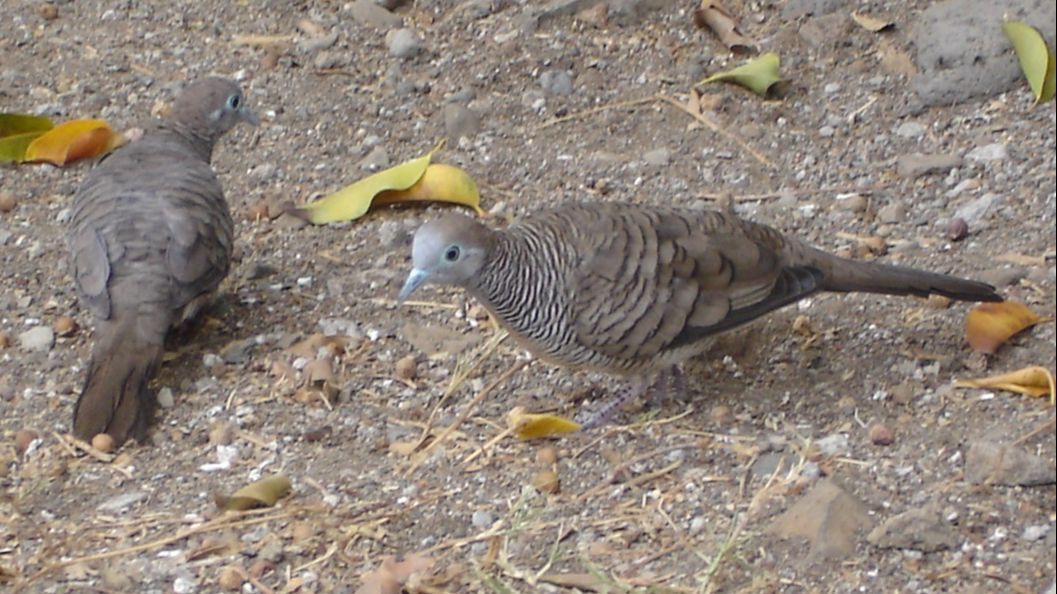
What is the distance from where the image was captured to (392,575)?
155 inches

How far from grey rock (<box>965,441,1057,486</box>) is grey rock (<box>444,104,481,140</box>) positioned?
8.95 ft

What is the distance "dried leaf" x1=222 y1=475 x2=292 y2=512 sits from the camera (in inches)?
170

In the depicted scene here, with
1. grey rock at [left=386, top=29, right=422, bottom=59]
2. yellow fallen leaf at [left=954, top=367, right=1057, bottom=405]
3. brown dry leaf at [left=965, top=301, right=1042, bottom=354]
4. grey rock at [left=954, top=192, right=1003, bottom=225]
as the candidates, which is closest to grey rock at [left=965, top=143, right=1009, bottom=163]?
grey rock at [left=954, top=192, right=1003, bottom=225]

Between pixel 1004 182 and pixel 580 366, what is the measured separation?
1.77 metres

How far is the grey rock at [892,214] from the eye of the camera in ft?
18.2

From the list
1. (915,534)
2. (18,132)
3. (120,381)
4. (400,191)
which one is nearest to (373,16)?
(400,191)

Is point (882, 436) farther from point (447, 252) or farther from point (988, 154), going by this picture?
point (988, 154)

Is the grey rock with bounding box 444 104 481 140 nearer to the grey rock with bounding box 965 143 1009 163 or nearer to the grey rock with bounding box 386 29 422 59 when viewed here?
the grey rock with bounding box 386 29 422 59

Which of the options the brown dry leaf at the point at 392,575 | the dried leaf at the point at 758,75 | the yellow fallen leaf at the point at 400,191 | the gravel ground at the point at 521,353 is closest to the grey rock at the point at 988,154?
the gravel ground at the point at 521,353

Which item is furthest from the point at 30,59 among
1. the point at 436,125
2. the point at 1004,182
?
the point at 1004,182

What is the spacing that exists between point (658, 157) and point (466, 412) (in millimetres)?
1604

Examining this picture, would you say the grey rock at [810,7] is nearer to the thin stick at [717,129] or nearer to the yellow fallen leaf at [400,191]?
A: the thin stick at [717,129]

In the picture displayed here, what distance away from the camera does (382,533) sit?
4227 mm

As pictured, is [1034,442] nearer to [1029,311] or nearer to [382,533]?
[1029,311]
